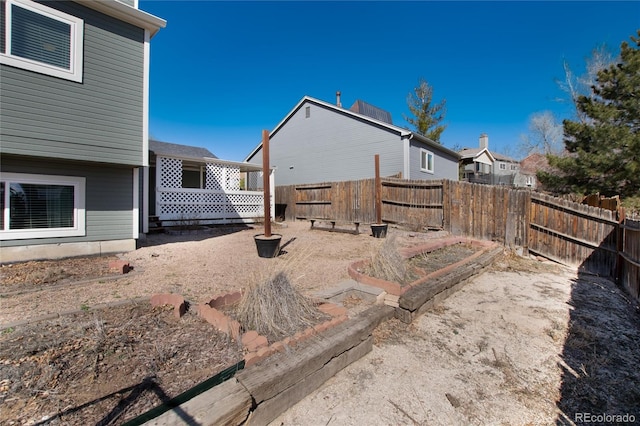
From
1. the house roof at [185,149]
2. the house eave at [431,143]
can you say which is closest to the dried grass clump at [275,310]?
the house eave at [431,143]

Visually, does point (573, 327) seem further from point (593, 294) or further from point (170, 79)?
point (170, 79)

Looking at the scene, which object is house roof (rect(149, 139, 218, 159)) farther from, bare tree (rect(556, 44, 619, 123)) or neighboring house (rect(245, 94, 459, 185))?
bare tree (rect(556, 44, 619, 123))

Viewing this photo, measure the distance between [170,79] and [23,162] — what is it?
931cm

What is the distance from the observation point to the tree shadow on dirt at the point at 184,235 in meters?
7.38

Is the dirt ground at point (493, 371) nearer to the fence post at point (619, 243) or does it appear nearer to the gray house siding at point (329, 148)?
the fence post at point (619, 243)

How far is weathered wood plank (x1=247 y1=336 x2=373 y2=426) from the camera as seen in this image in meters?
1.74

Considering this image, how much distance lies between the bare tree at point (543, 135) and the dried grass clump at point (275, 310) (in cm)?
2970

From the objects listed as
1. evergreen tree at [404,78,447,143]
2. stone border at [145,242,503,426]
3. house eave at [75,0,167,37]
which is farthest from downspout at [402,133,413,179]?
evergreen tree at [404,78,447,143]

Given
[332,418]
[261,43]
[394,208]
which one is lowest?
[332,418]

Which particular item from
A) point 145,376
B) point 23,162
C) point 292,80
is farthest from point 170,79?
point 145,376

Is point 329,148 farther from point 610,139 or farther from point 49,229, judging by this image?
point 49,229

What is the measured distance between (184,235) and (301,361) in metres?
7.71

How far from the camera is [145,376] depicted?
1844 millimetres

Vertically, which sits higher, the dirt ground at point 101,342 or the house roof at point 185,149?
the house roof at point 185,149
